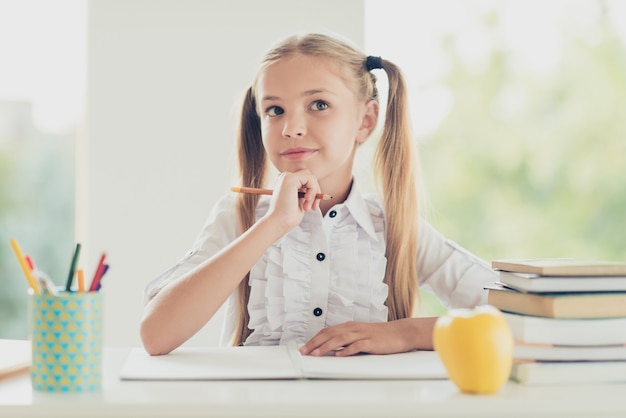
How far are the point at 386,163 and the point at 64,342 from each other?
41.2 inches

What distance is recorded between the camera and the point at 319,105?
1.76 metres

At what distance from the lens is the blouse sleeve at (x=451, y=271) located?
1.82m

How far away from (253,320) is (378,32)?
5468 mm

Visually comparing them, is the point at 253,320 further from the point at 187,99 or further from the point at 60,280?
the point at 60,280

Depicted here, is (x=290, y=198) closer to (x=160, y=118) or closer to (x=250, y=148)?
(x=250, y=148)

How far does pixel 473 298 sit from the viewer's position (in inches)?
71.7

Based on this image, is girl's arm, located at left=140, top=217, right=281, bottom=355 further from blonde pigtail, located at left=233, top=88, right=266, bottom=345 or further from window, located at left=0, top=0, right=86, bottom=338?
window, located at left=0, top=0, right=86, bottom=338

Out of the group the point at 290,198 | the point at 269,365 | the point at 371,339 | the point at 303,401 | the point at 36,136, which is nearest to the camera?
the point at 303,401

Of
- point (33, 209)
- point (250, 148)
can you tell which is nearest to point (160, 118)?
point (250, 148)

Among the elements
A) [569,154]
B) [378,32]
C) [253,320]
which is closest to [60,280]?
[378,32]

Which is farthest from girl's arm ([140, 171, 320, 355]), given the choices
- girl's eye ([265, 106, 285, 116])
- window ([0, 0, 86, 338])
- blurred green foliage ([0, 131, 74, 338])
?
blurred green foliage ([0, 131, 74, 338])

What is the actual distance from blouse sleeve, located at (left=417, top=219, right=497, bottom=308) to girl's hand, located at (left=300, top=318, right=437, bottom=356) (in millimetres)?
370

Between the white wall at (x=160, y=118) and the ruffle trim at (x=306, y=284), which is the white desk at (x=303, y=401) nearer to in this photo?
the ruffle trim at (x=306, y=284)

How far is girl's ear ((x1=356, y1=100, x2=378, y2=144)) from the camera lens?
1921mm
